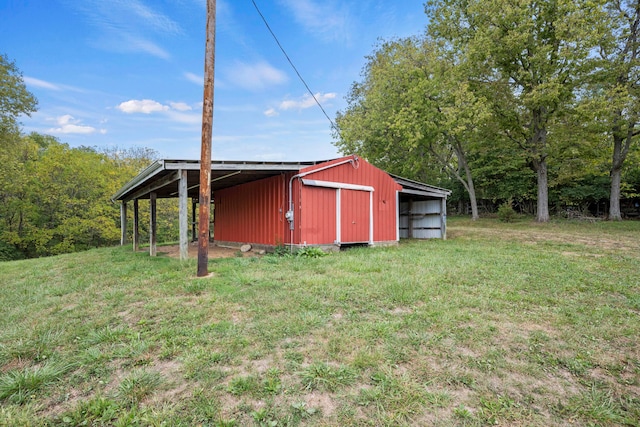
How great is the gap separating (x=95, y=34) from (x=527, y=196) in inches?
932

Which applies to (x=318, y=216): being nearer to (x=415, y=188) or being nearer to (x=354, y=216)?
(x=354, y=216)

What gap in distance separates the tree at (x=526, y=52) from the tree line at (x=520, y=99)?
0.16 feet

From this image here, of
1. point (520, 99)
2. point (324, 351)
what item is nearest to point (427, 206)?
point (520, 99)

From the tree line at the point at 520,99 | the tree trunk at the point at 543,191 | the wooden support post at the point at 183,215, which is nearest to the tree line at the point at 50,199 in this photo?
the wooden support post at the point at 183,215

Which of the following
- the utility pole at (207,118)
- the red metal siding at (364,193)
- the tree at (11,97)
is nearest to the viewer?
the utility pole at (207,118)

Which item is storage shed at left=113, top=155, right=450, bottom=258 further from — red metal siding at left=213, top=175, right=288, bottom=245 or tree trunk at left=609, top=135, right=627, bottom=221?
tree trunk at left=609, top=135, right=627, bottom=221

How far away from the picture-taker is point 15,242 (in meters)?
17.8

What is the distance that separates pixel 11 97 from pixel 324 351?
2123 centimetres

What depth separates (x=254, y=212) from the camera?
957cm

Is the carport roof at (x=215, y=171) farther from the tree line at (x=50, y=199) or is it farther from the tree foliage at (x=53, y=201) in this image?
the tree foliage at (x=53, y=201)

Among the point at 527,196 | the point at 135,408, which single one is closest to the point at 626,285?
the point at 135,408

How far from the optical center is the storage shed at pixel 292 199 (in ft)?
25.4

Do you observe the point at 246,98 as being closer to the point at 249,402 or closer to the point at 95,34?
the point at 95,34

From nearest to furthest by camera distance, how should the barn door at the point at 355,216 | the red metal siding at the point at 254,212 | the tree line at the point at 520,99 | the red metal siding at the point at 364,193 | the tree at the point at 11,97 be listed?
the red metal siding at the point at 364,193
the red metal siding at the point at 254,212
the barn door at the point at 355,216
the tree line at the point at 520,99
the tree at the point at 11,97
